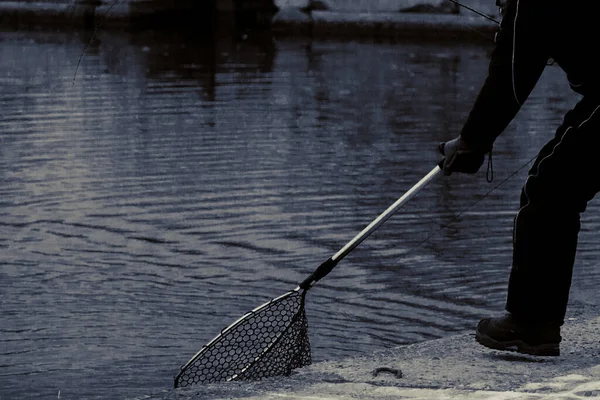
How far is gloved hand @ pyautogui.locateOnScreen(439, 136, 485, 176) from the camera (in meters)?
4.88

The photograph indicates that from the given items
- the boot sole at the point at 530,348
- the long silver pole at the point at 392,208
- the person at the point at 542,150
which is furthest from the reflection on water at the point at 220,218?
the person at the point at 542,150

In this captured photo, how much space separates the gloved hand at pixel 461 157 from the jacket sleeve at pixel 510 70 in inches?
0.9

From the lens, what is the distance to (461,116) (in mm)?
14641

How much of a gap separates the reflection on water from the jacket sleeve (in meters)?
1.85

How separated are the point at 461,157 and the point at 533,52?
44 cm

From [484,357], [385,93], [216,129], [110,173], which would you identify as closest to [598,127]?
[484,357]

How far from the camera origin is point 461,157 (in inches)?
193

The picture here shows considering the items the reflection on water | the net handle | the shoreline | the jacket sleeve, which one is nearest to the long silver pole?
the net handle

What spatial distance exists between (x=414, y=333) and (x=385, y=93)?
10.1 metres

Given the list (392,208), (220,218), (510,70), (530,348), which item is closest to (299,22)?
(220,218)

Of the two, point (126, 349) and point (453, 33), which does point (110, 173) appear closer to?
point (126, 349)

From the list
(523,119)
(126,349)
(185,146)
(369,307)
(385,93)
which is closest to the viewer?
(126,349)

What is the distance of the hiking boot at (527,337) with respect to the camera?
501 cm

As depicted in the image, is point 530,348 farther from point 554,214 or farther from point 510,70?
point 510,70
